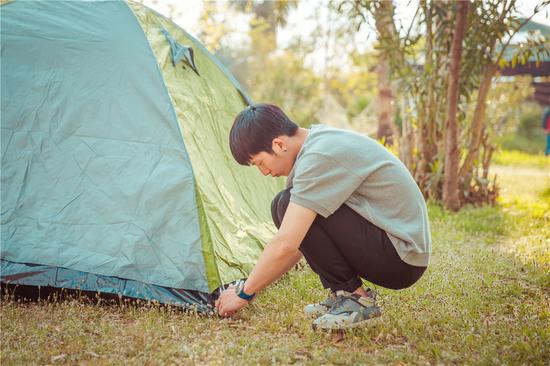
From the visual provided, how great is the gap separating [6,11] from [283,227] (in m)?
2.11

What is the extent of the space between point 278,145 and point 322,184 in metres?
0.25

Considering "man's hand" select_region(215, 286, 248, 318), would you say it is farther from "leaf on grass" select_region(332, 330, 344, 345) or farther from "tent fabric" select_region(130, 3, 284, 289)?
"leaf on grass" select_region(332, 330, 344, 345)

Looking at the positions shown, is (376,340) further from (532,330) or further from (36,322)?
(36,322)

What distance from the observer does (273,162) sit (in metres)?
2.40

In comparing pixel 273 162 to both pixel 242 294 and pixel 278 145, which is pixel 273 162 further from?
pixel 242 294

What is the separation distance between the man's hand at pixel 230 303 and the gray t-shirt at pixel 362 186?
0.53m

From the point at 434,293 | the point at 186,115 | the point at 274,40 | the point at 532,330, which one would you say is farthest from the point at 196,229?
the point at 274,40

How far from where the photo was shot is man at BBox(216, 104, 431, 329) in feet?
7.43

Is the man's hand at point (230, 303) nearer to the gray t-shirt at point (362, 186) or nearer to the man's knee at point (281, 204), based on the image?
the man's knee at point (281, 204)

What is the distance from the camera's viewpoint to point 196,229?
2900 millimetres

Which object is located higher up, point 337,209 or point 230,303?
point 337,209

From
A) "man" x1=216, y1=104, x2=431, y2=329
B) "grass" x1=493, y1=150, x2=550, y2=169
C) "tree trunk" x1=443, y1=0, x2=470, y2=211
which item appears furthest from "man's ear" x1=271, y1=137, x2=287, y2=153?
"grass" x1=493, y1=150, x2=550, y2=169

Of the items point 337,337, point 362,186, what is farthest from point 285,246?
point 337,337

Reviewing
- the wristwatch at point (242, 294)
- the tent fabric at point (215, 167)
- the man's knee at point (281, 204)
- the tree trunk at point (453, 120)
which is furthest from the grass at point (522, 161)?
the wristwatch at point (242, 294)
